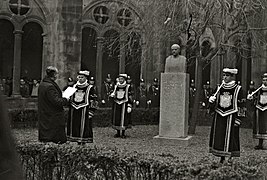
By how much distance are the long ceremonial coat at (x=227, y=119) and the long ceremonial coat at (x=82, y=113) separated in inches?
109

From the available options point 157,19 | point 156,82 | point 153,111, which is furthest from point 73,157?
point 156,82

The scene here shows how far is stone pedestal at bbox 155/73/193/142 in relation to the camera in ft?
34.9

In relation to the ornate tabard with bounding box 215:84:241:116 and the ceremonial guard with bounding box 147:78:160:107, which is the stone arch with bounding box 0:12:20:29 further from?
the ornate tabard with bounding box 215:84:241:116

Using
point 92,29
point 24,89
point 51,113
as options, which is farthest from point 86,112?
point 24,89

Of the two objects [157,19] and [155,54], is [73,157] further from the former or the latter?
[155,54]

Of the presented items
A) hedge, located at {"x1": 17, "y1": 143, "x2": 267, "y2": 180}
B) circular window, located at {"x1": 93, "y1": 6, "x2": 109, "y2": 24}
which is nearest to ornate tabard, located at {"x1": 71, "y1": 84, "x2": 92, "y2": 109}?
hedge, located at {"x1": 17, "y1": 143, "x2": 267, "y2": 180}

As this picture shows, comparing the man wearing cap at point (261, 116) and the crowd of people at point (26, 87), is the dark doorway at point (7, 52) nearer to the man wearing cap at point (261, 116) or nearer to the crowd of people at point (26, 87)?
the crowd of people at point (26, 87)

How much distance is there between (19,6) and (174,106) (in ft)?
31.2

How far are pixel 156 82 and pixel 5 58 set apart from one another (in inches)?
405

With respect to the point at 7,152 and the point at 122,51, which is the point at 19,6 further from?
the point at 7,152

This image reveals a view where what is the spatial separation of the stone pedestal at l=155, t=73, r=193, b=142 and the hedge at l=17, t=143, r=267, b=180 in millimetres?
5733

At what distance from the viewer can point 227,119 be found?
7750mm

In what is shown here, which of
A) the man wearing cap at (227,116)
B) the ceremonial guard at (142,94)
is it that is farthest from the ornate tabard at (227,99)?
the ceremonial guard at (142,94)

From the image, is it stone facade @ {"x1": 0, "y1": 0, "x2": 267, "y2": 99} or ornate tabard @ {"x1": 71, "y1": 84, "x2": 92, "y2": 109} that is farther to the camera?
stone facade @ {"x1": 0, "y1": 0, "x2": 267, "y2": 99}
